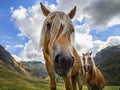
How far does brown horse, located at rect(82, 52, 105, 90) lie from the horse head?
435 inches

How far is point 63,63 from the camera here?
5117mm

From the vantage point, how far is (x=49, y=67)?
784 cm

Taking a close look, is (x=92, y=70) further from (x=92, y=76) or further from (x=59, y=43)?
(x=59, y=43)

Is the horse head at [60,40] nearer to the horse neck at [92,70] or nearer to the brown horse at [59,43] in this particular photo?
the brown horse at [59,43]

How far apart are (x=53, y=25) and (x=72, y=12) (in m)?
1.64

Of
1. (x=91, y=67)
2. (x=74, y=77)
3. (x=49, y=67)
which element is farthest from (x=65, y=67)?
(x=91, y=67)

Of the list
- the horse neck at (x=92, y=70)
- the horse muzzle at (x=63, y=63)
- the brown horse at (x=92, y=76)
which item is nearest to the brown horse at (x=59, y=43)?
the horse muzzle at (x=63, y=63)

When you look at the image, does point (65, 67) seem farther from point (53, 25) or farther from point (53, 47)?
point (53, 25)

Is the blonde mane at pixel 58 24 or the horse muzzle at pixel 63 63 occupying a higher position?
the blonde mane at pixel 58 24

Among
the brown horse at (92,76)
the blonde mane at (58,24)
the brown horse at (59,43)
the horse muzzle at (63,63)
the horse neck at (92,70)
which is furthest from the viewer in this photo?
the horse neck at (92,70)

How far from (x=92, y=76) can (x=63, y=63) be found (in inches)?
538

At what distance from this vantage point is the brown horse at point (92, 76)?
1794 cm

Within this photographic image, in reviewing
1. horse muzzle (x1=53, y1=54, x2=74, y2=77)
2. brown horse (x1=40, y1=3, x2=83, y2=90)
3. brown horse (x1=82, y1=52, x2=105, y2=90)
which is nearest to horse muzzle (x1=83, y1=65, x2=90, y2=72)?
brown horse (x1=82, y1=52, x2=105, y2=90)

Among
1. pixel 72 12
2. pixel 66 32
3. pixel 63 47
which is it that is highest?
pixel 72 12
